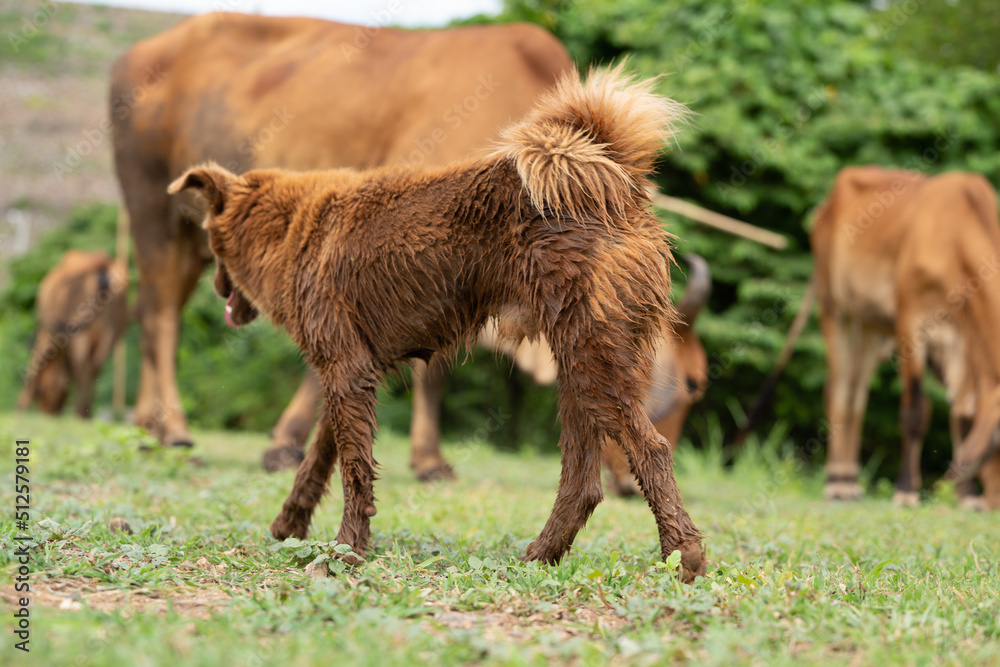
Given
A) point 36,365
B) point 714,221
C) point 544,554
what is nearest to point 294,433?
point 544,554

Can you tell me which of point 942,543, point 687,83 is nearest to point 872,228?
point 687,83

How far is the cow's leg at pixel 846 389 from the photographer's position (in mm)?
9562

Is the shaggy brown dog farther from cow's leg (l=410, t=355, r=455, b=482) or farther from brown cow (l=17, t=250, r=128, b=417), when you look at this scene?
brown cow (l=17, t=250, r=128, b=417)

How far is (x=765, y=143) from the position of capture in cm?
1140

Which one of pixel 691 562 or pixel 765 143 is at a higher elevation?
pixel 765 143

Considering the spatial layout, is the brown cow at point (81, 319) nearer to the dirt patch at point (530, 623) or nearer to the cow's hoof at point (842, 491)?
the cow's hoof at point (842, 491)

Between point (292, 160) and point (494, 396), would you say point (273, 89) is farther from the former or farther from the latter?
point (494, 396)

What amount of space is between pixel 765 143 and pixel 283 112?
21.0 feet

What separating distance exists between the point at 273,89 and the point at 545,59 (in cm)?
217

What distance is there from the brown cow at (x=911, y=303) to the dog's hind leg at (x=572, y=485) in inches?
175

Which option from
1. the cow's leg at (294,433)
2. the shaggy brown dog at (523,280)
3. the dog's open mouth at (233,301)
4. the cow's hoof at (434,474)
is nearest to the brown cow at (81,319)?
the cow's leg at (294,433)

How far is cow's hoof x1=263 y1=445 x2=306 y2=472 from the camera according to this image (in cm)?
688

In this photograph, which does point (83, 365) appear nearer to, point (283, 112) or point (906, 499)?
point (283, 112)

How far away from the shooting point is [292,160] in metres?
7.14
